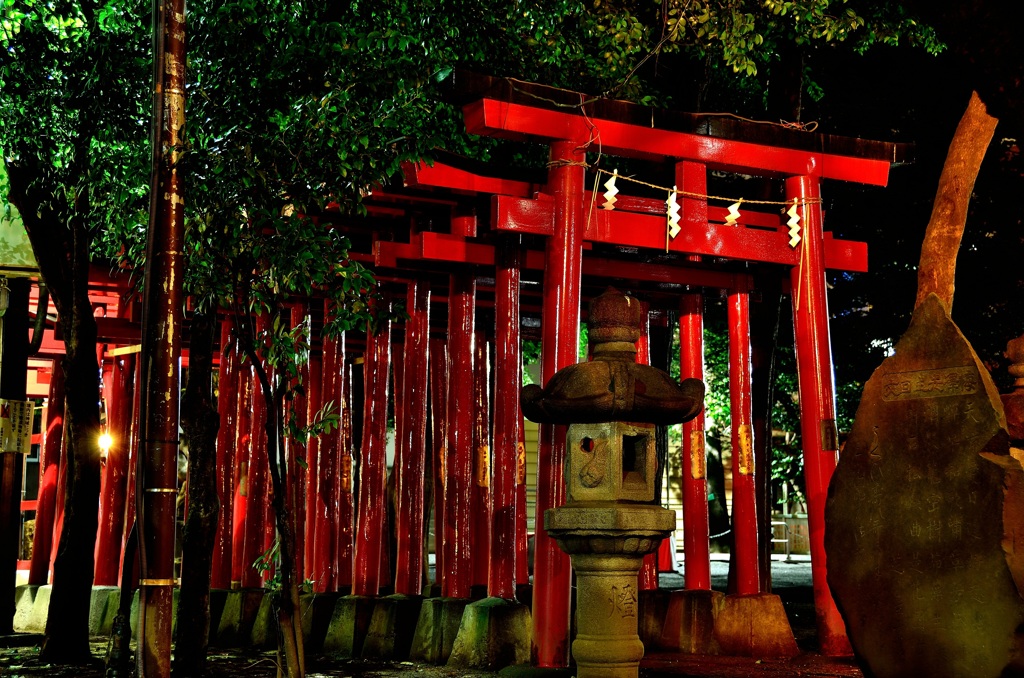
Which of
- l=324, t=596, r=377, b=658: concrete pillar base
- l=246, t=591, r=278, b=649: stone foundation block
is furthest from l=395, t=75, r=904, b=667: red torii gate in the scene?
l=246, t=591, r=278, b=649: stone foundation block

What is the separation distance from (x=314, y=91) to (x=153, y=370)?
3.82 m

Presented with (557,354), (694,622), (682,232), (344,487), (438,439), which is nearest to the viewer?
(557,354)

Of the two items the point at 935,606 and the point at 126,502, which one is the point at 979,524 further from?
the point at 126,502

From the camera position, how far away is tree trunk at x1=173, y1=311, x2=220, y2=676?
1137cm

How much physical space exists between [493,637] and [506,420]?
2296mm

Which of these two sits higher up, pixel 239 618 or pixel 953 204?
pixel 953 204

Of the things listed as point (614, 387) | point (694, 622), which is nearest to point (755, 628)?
point (694, 622)

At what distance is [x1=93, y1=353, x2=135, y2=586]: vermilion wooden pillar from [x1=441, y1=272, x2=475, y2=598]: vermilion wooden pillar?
6.89 metres

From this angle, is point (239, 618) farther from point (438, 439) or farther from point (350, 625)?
point (438, 439)

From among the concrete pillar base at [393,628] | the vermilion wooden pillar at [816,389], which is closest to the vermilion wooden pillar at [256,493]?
the concrete pillar base at [393,628]

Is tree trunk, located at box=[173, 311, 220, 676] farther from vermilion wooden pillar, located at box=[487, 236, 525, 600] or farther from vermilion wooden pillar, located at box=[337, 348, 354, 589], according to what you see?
vermilion wooden pillar, located at box=[337, 348, 354, 589]

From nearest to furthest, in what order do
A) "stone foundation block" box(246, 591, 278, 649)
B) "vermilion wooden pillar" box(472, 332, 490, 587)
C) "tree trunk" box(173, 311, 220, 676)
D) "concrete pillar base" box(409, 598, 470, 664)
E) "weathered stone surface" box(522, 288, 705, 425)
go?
"weathered stone surface" box(522, 288, 705, 425), "tree trunk" box(173, 311, 220, 676), "concrete pillar base" box(409, 598, 470, 664), "vermilion wooden pillar" box(472, 332, 490, 587), "stone foundation block" box(246, 591, 278, 649)

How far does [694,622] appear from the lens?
12609 mm

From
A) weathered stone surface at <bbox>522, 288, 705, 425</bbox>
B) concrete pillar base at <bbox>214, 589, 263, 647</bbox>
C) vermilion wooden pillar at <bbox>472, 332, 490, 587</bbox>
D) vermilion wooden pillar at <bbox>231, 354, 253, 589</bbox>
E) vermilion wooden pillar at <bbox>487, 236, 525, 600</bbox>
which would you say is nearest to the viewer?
weathered stone surface at <bbox>522, 288, 705, 425</bbox>
